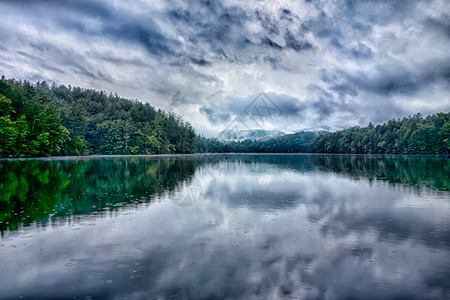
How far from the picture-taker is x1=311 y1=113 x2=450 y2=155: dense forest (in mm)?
128400

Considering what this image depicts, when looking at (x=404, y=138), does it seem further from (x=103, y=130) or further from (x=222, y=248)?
(x=222, y=248)

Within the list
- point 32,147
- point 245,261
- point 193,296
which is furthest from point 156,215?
point 32,147

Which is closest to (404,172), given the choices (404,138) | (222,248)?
(222,248)

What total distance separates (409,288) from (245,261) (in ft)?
13.8

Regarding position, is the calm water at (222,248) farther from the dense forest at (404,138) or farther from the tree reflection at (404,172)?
the dense forest at (404,138)

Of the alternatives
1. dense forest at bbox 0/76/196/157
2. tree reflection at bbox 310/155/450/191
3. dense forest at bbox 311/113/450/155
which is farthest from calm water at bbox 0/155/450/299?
dense forest at bbox 311/113/450/155

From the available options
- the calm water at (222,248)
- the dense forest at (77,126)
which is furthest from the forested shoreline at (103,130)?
the calm water at (222,248)

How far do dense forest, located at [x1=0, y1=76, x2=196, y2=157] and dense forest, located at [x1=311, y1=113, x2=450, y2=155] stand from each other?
9428 centimetres

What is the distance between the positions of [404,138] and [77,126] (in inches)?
5459

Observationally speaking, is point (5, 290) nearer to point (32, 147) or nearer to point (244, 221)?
point (244, 221)

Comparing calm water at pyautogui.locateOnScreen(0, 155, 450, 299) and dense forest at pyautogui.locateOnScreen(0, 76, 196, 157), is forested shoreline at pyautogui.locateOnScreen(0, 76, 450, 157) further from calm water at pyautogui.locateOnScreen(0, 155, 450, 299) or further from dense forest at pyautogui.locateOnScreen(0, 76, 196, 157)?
calm water at pyautogui.locateOnScreen(0, 155, 450, 299)

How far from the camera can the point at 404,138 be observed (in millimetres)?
143500

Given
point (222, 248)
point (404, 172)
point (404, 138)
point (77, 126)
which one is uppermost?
point (77, 126)

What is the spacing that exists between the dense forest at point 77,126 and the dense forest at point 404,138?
3712 inches
